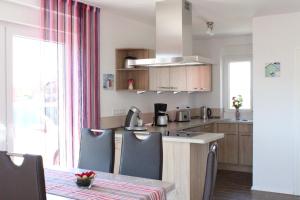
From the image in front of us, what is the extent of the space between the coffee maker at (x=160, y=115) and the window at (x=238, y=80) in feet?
6.06

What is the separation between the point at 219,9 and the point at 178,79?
1636 millimetres

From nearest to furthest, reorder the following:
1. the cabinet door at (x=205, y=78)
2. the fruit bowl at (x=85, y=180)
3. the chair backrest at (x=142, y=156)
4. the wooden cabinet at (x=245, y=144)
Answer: the fruit bowl at (x=85, y=180), the chair backrest at (x=142, y=156), the wooden cabinet at (x=245, y=144), the cabinet door at (x=205, y=78)

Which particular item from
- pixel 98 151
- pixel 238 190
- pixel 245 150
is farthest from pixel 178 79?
pixel 98 151

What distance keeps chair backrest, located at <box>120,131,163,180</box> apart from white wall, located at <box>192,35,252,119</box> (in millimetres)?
4247

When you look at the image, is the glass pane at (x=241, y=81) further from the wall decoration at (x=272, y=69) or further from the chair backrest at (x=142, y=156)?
the chair backrest at (x=142, y=156)

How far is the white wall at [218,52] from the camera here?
21.7ft

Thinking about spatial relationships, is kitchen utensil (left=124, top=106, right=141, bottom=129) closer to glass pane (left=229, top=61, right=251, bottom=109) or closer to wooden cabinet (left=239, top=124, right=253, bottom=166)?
wooden cabinet (left=239, top=124, right=253, bottom=166)

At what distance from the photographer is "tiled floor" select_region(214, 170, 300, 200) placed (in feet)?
15.0

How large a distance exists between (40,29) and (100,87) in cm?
124

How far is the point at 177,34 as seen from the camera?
3.91 m

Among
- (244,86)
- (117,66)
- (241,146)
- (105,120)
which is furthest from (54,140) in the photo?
(244,86)

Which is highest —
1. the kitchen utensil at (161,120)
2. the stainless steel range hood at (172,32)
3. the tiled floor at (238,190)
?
the stainless steel range hood at (172,32)

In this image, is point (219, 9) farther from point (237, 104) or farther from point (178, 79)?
point (237, 104)

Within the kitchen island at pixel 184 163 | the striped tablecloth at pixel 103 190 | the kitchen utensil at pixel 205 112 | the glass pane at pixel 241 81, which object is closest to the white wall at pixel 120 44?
the kitchen island at pixel 184 163
